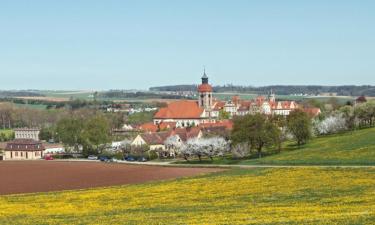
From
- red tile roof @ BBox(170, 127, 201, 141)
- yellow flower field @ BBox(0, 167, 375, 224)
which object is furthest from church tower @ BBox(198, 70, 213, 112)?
yellow flower field @ BBox(0, 167, 375, 224)

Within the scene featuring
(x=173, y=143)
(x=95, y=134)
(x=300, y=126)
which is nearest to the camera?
(x=300, y=126)

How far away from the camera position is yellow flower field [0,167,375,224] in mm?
28016

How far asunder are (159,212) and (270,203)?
20.7 ft

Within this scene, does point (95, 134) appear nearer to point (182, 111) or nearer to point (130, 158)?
point (130, 158)

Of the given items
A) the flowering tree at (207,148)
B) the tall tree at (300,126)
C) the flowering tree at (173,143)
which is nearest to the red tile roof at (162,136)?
the flowering tree at (173,143)

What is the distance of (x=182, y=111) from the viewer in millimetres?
176500

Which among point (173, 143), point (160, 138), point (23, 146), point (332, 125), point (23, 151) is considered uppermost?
point (332, 125)

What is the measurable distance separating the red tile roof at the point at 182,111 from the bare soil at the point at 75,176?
88.5 metres

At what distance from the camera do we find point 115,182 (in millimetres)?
62844

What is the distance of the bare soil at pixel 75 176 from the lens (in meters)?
60.5

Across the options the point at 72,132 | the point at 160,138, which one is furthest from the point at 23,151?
the point at 160,138

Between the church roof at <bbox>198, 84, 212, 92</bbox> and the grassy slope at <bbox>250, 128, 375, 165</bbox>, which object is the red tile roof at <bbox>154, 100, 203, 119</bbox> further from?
the grassy slope at <bbox>250, 128, 375, 165</bbox>

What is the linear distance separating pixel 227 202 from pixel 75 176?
37.1m

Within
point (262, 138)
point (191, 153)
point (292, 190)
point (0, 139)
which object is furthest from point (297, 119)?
point (0, 139)
